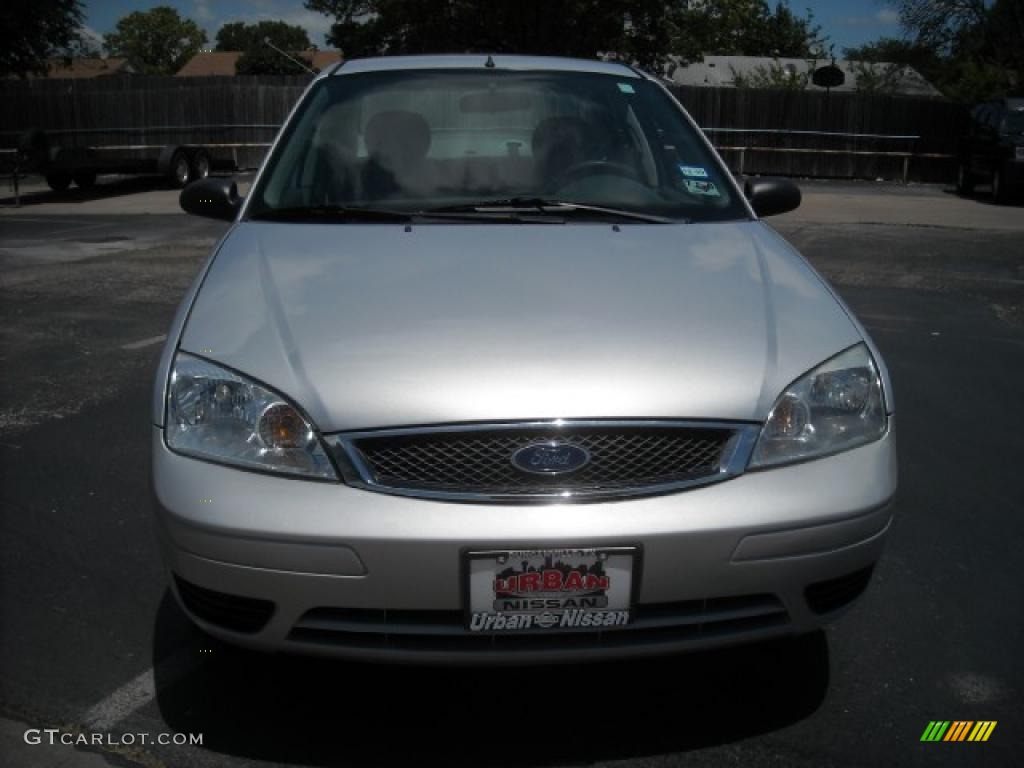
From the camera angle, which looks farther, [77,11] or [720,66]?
[720,66]

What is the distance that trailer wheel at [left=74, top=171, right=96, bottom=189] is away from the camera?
19922 mm

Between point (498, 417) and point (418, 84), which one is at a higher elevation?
point (418, 84)

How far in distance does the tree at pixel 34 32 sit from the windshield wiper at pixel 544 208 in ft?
64.1

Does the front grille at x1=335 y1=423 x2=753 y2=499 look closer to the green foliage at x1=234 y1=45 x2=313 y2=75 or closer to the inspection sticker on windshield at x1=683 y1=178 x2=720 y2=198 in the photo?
the inspection sticker on windshield at x1=683 y1=178 x2=720 y2=198

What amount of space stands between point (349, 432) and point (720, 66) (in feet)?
197

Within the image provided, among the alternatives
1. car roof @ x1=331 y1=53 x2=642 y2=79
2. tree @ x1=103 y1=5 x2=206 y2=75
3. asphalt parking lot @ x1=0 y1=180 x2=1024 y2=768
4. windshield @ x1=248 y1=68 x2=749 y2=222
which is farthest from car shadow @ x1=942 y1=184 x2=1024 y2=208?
tree @ x1=103 y1=5 x2=206 y2=75

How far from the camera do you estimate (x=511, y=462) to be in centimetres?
228

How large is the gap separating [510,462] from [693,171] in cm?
183

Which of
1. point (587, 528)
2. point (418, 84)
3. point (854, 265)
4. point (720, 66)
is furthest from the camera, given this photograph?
point (720, 66)

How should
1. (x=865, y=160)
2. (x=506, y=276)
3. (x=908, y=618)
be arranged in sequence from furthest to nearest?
1. (x=865, y=160)
2. (x=908, y=618)
3. (x=506, y=276)

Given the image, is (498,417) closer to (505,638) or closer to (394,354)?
(394,354)

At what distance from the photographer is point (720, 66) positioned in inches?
2304

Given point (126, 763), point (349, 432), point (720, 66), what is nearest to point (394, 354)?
point (349, 432)

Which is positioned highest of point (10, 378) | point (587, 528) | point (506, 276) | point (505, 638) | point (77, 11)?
point (77, 11)
